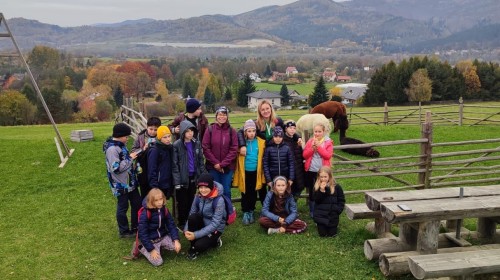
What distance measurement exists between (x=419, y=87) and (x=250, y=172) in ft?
139

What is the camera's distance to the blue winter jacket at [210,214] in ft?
18.7

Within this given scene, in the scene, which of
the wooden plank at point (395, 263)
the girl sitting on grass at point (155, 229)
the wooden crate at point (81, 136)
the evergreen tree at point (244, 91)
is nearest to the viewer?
the wooden plank at point (395, 263)

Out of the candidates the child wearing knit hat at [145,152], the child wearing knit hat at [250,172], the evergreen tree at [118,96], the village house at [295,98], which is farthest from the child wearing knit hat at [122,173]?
the evergreen tree at [118,96]

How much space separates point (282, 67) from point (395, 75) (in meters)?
91.9

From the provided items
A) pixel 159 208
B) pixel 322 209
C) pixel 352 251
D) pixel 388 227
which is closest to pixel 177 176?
pixel 159 208

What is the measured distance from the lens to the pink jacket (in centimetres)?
655

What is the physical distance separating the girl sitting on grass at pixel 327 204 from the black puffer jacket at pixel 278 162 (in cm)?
54

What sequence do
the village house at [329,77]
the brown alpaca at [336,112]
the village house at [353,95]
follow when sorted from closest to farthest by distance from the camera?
the brown alpaca at [336,112] < the village house at [353,95] < the village house at [329,77]

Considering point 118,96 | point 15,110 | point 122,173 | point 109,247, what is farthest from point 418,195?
point 118,96

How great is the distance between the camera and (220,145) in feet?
21.3

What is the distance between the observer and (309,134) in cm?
765

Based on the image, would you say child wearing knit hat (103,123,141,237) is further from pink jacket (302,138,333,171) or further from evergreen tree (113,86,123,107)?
evergreen tree (113,86,123,107)

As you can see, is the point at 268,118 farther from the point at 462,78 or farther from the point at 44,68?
the point at 44,68

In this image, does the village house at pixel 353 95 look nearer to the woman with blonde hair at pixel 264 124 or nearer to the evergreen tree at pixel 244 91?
the evergreen tree at pixel 244 91
